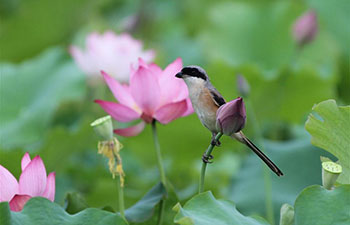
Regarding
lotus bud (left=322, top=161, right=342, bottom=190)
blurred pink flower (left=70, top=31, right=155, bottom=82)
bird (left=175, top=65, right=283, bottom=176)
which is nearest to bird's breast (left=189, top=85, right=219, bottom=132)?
bird (left=175, top=65, right=283, bottom=176)

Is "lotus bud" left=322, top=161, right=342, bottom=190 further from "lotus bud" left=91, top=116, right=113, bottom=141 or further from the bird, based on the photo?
"lotus bud" left=91, top=116, right=113, bottom=141

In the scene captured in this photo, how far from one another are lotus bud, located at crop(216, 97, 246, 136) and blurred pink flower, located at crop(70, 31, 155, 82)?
781 mm

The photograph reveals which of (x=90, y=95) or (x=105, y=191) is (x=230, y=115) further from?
(x=90, y=95)

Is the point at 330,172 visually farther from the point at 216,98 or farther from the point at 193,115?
the point at 193,115

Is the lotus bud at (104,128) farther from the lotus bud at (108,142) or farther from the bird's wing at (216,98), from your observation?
the bird's wing at (216,98)

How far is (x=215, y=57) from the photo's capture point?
6.22 feet

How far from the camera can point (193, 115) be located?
1.29 metres

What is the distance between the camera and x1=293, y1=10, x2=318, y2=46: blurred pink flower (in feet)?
4.47

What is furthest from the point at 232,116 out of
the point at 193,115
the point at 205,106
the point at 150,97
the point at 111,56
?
the point at 111,56

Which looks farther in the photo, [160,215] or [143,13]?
[143,13]

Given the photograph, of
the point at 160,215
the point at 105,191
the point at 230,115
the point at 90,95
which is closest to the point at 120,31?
the point at 90,95

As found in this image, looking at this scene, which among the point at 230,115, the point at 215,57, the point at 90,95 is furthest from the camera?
the point at 215,57

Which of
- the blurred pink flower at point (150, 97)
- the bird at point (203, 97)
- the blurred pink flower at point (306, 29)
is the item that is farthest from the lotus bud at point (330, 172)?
the blurred pink flower at point (306, 29)

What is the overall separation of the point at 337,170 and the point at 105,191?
2.04ft
